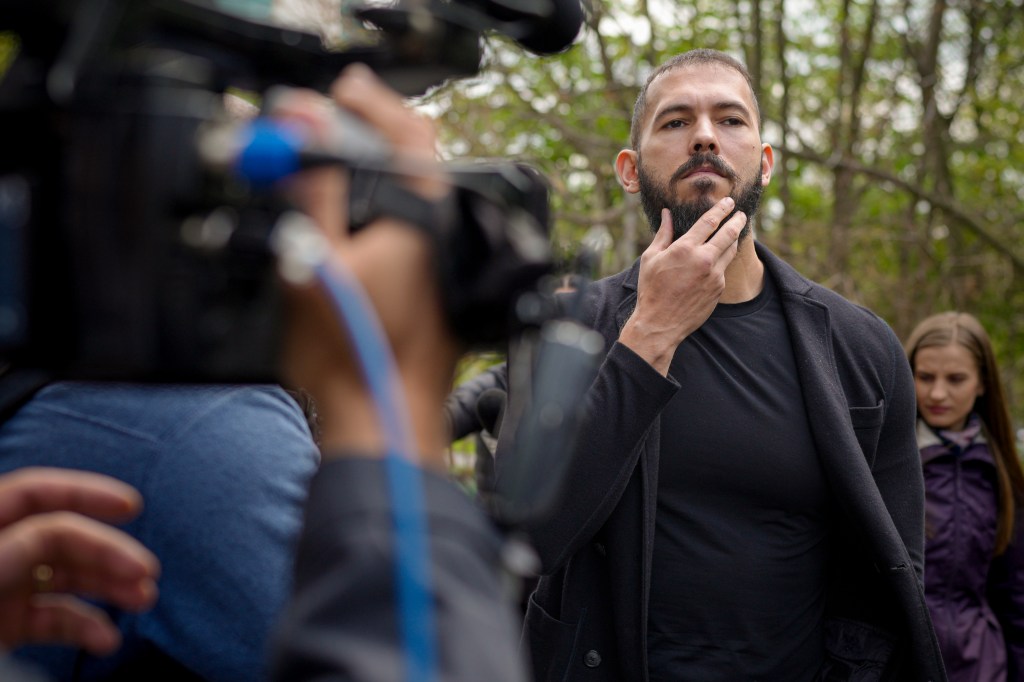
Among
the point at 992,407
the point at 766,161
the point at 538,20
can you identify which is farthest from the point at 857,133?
the point at 538,20

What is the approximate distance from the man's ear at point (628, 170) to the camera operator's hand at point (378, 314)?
1.82 metres

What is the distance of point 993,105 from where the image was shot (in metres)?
6.59

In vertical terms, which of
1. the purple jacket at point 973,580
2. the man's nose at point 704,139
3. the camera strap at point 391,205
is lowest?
the purple jacket at point 973,580

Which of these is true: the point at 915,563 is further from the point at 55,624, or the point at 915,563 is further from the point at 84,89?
the point at 84,89

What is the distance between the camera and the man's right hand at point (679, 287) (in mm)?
2004

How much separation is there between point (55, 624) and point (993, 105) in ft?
23.2

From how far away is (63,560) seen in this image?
962 millimetres

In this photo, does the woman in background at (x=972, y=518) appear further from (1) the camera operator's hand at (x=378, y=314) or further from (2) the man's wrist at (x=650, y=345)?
(1) the camera operator's hand at (x=378, y=314)

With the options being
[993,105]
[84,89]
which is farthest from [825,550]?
[993,105]

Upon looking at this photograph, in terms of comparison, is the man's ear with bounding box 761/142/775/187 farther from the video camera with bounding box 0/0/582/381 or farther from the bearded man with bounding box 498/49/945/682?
the video camera with bounding box 0/0/582/381

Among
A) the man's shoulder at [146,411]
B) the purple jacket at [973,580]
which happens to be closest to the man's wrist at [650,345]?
the man's shoulder at [146,411]

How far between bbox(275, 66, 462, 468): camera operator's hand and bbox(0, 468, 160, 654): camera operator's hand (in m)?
0.32

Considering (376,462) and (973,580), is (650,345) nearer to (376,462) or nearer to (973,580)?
(376,462)

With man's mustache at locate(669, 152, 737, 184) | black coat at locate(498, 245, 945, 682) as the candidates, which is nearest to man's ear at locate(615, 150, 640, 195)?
man's mustache at locate(669, 152, 737, 184)
